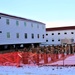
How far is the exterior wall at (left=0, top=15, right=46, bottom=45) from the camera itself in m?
33.9

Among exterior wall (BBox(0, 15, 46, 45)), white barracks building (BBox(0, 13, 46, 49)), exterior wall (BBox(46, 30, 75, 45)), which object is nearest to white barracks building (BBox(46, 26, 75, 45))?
exterior wall (BBox(46, 30, 75, 45))

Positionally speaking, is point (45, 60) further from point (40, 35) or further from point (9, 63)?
point (40, 35)

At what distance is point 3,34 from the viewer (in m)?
33.7

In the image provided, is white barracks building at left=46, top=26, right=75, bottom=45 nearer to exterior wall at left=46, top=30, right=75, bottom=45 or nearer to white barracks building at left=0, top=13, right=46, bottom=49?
exterior wall at left=46, top=30, right=75, bottom=45

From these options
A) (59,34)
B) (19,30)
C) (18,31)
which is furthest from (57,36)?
(18,31)

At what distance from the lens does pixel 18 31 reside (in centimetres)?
3781

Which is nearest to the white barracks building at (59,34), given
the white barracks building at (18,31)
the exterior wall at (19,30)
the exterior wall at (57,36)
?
the exterior wall at (57,36)

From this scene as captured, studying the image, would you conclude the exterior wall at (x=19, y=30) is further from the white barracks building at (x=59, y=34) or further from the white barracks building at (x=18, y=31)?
the white barracks building at (x=59, y=34)

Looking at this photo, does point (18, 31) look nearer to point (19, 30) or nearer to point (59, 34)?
point (19, 30)

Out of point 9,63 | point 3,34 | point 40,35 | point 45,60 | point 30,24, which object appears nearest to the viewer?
point 9,63

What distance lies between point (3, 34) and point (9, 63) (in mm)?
19382

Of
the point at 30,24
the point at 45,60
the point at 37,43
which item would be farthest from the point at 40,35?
the point at 45,60

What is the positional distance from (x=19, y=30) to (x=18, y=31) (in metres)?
0.42

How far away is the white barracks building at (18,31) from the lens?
112 ft
